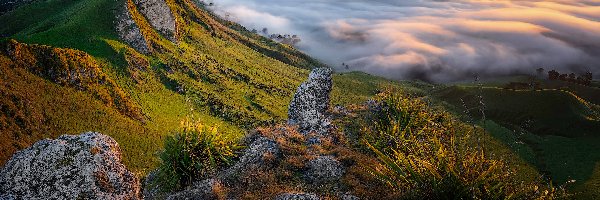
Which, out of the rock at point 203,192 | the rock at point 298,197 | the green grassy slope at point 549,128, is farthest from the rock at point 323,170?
the green grassy slope at point 549,128

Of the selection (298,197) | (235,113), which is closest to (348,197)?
(298,197)

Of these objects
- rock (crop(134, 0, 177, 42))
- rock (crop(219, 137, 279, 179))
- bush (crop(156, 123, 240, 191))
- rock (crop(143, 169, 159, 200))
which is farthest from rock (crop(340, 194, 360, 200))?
rock (crop(134, 0, 177, 42))

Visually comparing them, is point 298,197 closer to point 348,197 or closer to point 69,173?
point 348,197

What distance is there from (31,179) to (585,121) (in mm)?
101205

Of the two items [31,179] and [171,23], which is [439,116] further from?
[171,23]

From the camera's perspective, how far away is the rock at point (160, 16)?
183812 mm

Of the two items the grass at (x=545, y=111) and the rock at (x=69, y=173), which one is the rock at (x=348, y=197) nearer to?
the rock at (x=69, y=173)

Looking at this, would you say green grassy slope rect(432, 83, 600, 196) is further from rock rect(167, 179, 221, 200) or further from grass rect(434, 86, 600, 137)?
rock rect(167, 179, 221, 200)

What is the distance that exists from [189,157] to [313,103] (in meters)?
8.77

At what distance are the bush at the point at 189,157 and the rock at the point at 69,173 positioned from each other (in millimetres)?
2722

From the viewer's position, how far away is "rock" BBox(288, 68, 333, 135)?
23984mm

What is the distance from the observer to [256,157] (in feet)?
60.3

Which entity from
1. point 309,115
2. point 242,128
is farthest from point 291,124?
point 242,128

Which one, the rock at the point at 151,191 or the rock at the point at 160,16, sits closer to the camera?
the rock at the point at 151,191
